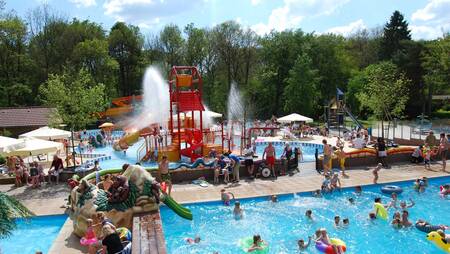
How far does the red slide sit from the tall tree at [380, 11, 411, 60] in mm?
36782

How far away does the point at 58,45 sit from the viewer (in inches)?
1991

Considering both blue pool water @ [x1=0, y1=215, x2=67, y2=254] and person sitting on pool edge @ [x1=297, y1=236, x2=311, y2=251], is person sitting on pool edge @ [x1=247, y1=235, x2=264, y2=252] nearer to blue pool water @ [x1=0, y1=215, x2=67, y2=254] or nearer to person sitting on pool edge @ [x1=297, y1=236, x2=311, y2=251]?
person sitting on pool edge @ [x1=297, y1=236, x2=311, y2=251]

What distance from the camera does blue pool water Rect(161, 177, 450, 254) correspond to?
1105 centimetres

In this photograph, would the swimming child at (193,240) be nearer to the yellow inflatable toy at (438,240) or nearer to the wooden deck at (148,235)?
the wooden deck at (148,235)

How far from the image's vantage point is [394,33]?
1934 inches

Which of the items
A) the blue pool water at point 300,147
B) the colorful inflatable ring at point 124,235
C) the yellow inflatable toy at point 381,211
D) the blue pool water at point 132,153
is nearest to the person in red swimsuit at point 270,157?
the blue pool water at point 132,153

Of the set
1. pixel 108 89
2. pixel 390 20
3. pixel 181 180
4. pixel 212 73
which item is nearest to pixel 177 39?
pixel 212 73

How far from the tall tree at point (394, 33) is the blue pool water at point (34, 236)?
47.0 meters

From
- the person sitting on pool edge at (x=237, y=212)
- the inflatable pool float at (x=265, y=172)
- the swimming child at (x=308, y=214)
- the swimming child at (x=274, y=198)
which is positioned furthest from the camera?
the inflatable pool float at (x=265, y=172)

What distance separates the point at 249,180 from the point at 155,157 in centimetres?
756

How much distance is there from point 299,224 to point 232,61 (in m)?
42.6

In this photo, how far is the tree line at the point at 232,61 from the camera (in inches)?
1719

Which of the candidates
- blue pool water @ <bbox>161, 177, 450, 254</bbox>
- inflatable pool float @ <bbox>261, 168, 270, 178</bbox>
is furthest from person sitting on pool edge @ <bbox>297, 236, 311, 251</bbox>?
inflatable pool float @ <bbox>261, 168, 270, 178</bbox>

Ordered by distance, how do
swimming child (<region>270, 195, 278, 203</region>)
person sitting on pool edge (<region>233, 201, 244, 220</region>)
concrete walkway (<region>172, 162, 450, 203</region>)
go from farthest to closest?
concrete walkway (<region>172, 162, 450, 203</region>) < swimming child (<region>270, 195, 278, 203</region>) < person sitting on pool edge (<region>233, 201, 244, 220</region>)
